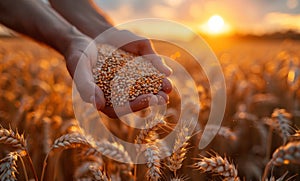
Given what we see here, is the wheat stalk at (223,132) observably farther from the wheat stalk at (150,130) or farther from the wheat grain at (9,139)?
the wheat grain at (9,139)

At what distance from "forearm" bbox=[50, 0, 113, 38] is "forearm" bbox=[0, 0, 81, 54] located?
65cm

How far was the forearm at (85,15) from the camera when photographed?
3572 millimetres

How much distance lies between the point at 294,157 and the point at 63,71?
6187 mm

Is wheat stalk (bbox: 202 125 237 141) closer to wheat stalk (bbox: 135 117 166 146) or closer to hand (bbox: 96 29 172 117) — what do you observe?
hand (bbox: 96 29 172 117)

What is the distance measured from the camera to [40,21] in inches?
113

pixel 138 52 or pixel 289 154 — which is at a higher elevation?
pixel 289 154

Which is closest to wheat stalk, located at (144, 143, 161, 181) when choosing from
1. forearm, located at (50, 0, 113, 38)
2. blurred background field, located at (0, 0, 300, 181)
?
blurred background field, located at (0, 0, 300, 181)

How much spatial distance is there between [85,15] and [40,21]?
825 mm

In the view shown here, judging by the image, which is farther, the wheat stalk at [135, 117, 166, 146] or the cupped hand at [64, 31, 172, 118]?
the cupped hand at [64, 31, 172, 118]

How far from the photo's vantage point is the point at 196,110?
3160 mm

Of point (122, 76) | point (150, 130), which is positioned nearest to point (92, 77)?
point (122, 76)

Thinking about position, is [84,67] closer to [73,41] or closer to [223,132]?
[73,41]

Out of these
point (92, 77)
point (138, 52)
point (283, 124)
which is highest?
point (283, 124)

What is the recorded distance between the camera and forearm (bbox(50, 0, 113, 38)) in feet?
11.7
